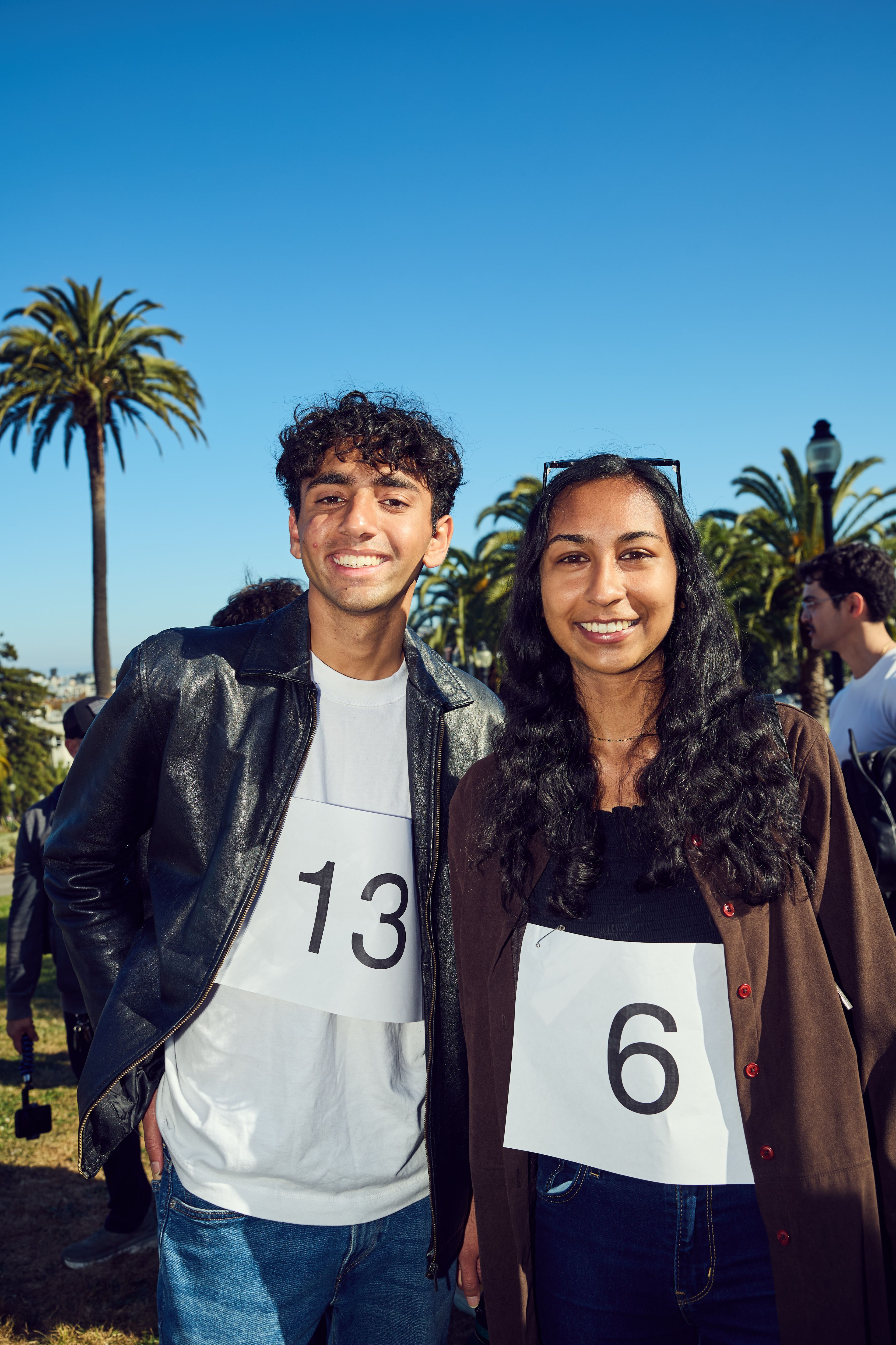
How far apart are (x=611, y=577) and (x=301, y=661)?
30.3 inches

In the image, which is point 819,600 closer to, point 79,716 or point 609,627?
point 609,627

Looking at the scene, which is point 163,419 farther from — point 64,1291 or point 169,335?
point 64,1291

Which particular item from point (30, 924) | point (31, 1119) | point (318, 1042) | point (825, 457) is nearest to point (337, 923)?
point (318, 1042)

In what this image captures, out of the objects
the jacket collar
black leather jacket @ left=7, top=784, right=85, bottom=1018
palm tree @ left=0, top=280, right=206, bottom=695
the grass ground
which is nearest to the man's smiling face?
the jacket collar

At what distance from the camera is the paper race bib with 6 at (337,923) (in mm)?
1943

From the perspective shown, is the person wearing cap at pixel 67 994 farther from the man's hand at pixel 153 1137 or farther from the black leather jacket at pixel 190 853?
the man's hand at pixel 153 1137

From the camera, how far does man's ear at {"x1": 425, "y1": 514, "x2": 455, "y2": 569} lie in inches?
96.2

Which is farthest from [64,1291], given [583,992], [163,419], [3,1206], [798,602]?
[798,602]

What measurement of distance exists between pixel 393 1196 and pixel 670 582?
147 cm

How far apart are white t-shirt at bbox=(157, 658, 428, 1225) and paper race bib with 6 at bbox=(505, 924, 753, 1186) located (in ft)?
1.04

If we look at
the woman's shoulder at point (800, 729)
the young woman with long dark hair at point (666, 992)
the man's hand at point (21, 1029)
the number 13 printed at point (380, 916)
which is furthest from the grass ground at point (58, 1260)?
the woman's shoulder at point (800, 729)

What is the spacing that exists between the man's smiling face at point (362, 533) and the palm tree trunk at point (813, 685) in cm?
2244

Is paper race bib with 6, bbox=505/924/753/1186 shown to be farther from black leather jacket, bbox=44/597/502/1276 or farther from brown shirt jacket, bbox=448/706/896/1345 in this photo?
black leather jacket, bbox=44/597/502/1276

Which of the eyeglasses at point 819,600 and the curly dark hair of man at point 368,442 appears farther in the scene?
the eyeglasses at point 819,600
